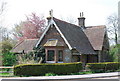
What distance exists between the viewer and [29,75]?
61.0 ft

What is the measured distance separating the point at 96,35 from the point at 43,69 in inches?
597

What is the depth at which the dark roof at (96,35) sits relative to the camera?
28969mm

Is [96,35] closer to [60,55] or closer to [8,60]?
[60,55]

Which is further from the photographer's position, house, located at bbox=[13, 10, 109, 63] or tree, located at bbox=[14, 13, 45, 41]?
tree, located at bbox=[14, 13, 45, 41]

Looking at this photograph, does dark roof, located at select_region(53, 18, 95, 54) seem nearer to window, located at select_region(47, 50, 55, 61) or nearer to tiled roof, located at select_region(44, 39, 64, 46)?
tiled roof, located at select_region(44, 39, 64, 46)

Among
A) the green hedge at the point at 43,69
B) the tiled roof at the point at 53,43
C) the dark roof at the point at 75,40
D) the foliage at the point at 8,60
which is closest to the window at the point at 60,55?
the tiled roof at the point at 53,43

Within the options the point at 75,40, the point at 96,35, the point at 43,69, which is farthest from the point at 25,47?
the point at 96,35

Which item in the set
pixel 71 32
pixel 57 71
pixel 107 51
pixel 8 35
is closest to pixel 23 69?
pixel 57 71

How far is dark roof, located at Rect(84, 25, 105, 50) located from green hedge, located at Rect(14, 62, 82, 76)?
31.0 feet

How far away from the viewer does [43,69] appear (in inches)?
747

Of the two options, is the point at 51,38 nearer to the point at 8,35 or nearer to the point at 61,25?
the point at 61,25

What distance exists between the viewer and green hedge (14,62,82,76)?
18219 millimetres

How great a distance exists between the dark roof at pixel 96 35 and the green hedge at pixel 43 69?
31.0ft

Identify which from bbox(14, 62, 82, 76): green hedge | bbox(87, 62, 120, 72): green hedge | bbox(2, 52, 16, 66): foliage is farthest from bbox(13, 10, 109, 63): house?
bbox(14, 62, 82, 76): green hedge
